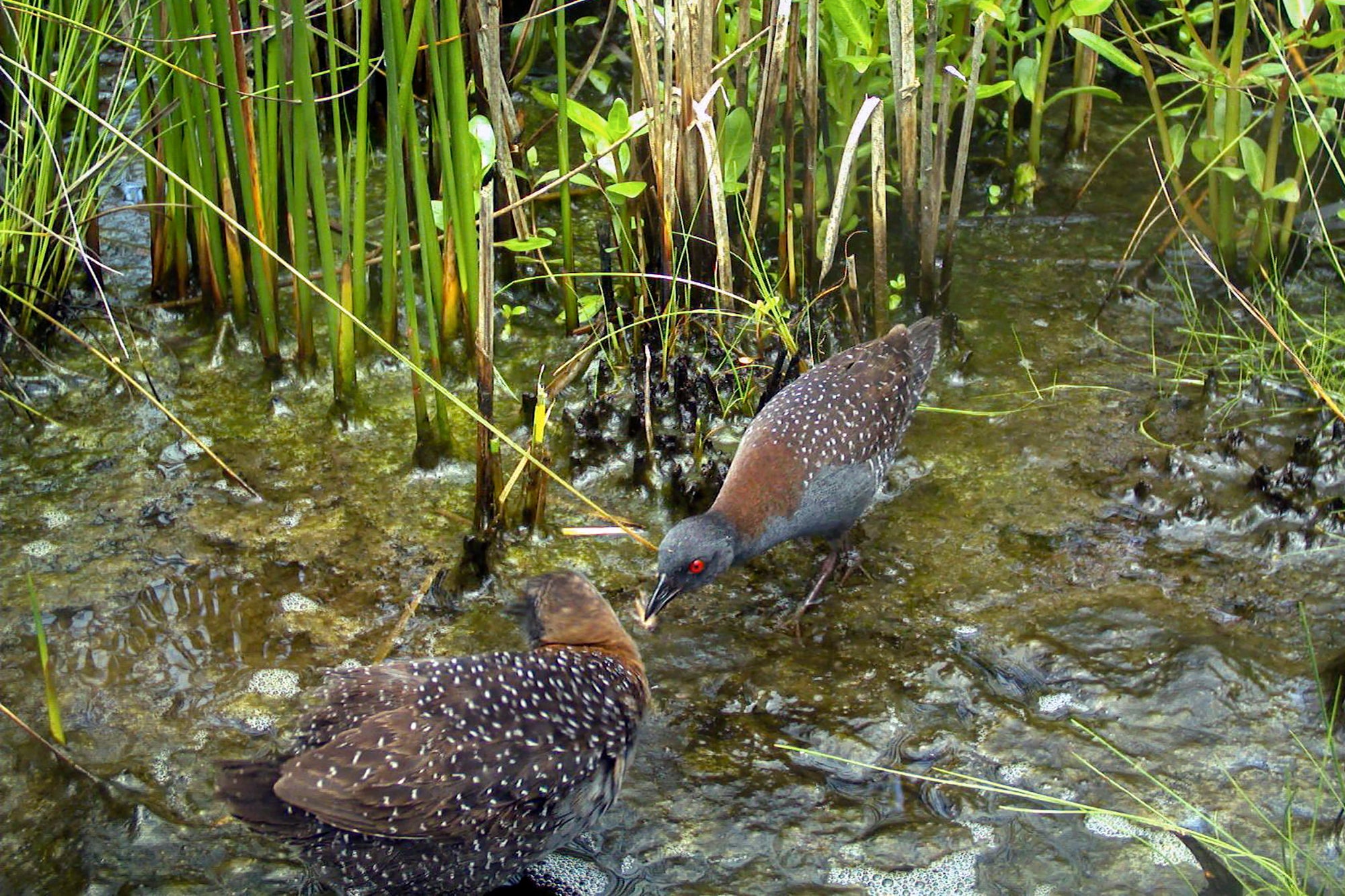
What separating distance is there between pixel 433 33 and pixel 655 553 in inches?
65.2

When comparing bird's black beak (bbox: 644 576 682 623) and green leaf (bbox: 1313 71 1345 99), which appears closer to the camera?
bird's black beak (bbox: 644 576 682 623)

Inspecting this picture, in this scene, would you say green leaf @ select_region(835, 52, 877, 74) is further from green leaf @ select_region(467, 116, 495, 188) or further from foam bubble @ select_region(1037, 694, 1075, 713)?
foam bubble @ select_region(1037, 694, 1075, 713)

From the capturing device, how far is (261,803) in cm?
286

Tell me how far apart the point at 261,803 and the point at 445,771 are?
38 cm

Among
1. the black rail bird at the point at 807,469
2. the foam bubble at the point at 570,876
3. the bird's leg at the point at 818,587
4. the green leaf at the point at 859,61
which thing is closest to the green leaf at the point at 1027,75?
the green leaf at the point at 859,61

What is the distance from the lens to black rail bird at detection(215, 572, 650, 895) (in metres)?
2.86

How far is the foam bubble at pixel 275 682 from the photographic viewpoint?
146 inches

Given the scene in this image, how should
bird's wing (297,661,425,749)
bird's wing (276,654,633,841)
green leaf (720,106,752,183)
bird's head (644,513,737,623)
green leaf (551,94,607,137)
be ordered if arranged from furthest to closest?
green leaf (720,106,752,183) → green leaf (551,94,607,137) → bird's head (644,513,737,623) → bird's wing (297,661,425,749) → bird's wing (276,654,633,841)

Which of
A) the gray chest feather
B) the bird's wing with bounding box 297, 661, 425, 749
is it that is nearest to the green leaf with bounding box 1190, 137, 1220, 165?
the gray chest feather

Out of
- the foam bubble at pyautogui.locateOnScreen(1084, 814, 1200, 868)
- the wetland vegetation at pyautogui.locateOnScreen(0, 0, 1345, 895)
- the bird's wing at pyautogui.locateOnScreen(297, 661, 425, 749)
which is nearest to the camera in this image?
the bird's wing at pyautogui.locateOnScreen(297, 661, 425, 749)

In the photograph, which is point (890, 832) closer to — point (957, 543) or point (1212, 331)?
point (957, 543)

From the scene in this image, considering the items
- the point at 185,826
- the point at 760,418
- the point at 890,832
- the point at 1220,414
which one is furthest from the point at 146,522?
the point at 1220,414

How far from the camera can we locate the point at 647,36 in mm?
4336

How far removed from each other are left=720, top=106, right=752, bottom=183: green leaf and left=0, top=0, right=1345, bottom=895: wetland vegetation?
0.5 inches
